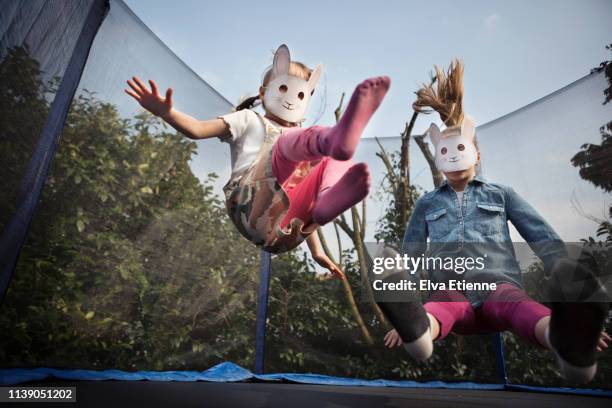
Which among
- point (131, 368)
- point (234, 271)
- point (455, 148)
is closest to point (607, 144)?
point (455, 148)

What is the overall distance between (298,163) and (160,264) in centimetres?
146

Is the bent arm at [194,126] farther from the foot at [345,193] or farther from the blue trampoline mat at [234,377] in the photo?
the blue trampoline mat at [234,377]

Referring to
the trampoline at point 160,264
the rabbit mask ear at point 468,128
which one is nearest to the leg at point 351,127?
the rabbit mask ear at point 468,128

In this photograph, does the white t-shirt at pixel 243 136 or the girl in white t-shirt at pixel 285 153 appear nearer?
the girl in white t-shirt at pixel 285 153

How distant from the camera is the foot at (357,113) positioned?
810 millimetres

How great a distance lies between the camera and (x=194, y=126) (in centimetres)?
120

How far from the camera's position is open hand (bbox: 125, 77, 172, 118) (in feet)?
3.57

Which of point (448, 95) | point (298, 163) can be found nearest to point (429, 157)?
point (448, 95)

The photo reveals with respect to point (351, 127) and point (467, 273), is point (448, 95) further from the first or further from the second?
point (351, 127)

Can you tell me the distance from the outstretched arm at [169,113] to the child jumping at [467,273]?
0.67 metres

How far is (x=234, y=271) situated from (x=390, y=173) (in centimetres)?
119

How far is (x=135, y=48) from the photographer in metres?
1.99

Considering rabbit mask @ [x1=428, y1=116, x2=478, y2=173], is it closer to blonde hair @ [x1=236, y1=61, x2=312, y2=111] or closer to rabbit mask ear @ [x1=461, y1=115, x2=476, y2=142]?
rabbit mask ear @ [x1=461, y1=115, x2=476, y2=142]

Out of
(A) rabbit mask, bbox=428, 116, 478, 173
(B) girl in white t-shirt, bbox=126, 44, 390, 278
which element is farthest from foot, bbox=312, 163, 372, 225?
(A) rabbit mask, bbox=428, 116, 478, 173
